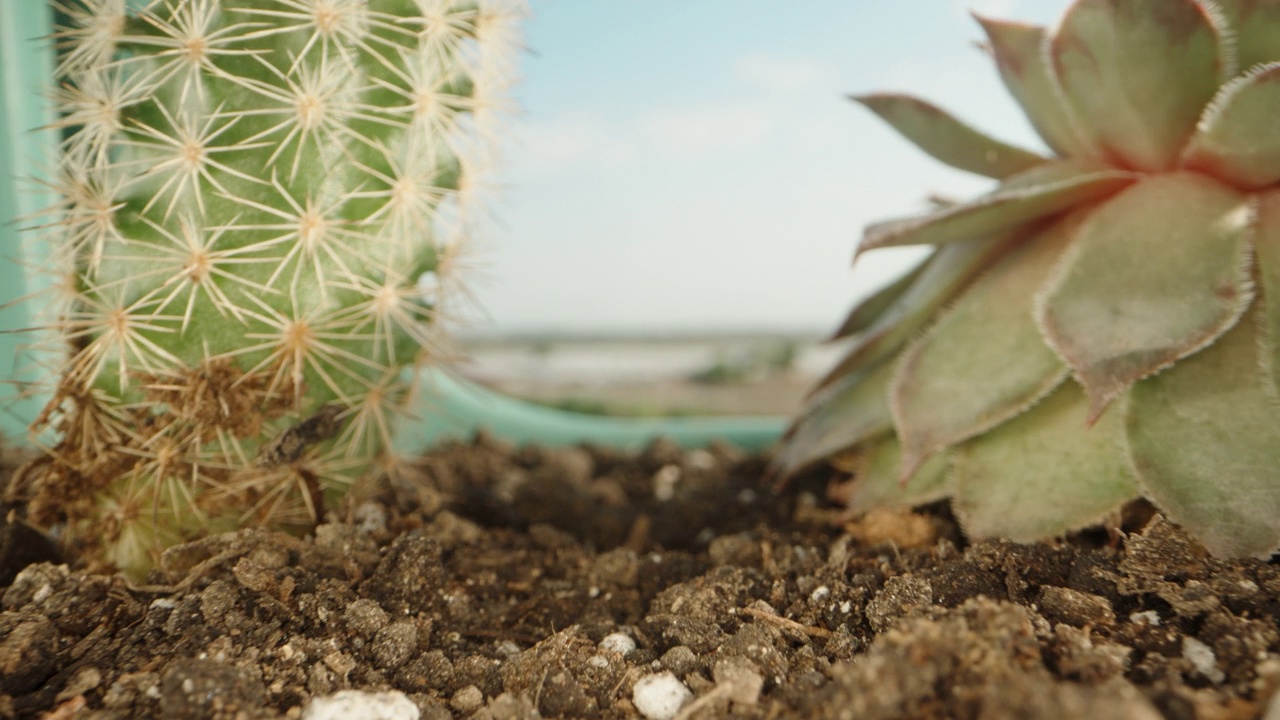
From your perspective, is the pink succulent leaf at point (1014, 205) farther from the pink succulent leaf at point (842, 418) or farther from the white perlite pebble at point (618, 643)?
the white perlite pebble at point (618, 643)

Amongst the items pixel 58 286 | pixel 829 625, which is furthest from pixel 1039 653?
pixel 58 286

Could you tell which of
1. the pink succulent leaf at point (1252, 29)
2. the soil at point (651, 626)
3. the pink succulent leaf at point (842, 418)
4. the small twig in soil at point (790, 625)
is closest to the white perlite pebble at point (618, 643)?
the soil at point (651, 626)

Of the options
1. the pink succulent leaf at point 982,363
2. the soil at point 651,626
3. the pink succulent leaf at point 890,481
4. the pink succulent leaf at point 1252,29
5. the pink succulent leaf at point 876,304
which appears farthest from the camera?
the pink succulent leaf at point 876,304

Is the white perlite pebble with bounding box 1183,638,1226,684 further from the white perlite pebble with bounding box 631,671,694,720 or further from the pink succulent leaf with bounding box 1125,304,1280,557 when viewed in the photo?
the white perlite pebble with bounding box 631,671,694,720

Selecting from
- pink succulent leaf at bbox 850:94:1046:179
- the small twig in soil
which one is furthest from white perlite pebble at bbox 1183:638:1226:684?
pink succulent leaf at bbox 850:94:1046:179

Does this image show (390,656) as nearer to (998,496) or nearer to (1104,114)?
(998,496)

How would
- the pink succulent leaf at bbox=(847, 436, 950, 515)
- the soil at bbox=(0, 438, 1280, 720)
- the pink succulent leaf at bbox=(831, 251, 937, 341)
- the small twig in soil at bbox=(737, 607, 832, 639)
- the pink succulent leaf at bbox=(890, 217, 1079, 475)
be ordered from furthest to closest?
1. the pink succulent leaf at bbox=(831, 251, 937, 341)
2. the pink succulent leaf at bbox=(847, 436, 950, 515)
3. the pink succulent leaf at bbox=(890, 217, 1079, 475)
4. the small twig in soil at bbox=(737, 607, 832, 639)
5. the soil at bbox=(0, 438, 1280, 720)

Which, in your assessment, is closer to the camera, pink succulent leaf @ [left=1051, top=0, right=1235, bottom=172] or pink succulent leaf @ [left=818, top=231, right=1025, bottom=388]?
pink succulent leaf @ [left=1051, top=0, right=1235, bottom=172]

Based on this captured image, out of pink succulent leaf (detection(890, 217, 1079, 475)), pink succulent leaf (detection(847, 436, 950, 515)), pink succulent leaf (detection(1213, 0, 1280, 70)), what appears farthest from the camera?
pink succulent leaf (detection(847, 436, 950, 515))
